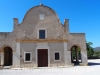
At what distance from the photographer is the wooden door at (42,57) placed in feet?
72.0

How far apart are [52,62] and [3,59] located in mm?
9443

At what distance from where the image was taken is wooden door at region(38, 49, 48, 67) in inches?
864

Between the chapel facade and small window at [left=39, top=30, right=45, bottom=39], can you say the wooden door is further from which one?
small window at [left=39, top=30, right=45, bottom=39]

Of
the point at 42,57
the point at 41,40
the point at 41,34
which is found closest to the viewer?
the point at 41,40

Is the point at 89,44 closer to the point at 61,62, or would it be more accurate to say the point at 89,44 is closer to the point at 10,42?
the point at 61,62

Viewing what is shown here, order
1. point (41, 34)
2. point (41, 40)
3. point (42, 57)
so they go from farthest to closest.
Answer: point (41, 34) < point (42, 57) < point (41, 40)

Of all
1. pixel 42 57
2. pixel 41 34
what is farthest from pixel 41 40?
pixel 42 57

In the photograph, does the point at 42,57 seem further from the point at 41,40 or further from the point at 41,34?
the point at 41,34

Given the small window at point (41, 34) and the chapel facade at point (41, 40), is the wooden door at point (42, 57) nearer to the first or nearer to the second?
the chapel facade at point (41, 40)

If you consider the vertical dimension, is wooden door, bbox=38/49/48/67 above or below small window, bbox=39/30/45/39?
below

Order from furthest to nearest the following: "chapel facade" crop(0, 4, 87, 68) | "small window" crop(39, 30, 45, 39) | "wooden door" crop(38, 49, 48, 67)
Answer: "small window" crop(39, 30, 45, 39), "wooden door" crop(38, 49, 48, 67), "chapel facade" crop(0, 4, 87, 68)

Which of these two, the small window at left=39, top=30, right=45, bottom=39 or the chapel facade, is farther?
the small window at left=39, top=30, right=45, bottom=39

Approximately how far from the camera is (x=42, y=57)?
22.1 m

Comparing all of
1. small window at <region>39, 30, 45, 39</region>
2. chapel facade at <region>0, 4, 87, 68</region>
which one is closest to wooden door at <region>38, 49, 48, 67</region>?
chapel facade at <region>0, 4, 87, 68</region>
